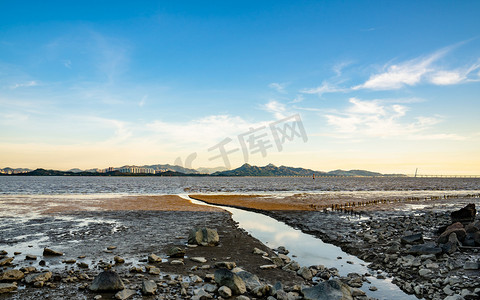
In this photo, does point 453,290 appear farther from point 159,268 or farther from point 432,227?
point 432,227

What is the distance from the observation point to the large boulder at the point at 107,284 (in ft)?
37.3

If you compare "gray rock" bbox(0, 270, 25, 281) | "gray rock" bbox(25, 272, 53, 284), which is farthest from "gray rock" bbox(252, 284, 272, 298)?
"gray rock" bbox(0, 270, 25, 281)

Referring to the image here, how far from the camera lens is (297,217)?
34.2 meters

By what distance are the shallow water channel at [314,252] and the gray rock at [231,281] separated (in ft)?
16.6

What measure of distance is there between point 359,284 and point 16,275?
46.5 feet

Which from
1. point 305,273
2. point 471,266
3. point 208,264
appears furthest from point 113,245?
point 471,266

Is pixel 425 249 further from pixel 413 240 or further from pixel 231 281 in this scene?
pixel 231 281

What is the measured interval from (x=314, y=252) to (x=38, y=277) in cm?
1460

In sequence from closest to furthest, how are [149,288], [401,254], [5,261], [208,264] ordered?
[149,288] → [5,261] → [208,264] → [401,254]

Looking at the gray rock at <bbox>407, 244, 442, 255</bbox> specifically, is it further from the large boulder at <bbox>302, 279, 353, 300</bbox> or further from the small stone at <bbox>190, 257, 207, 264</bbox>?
the small stone at <bbox>190, 257, 207, 264</bbox>

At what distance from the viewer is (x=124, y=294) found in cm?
1089

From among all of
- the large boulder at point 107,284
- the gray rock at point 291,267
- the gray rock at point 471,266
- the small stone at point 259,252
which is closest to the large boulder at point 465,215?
the gray rock at point 471,266

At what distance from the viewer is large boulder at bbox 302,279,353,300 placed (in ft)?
35.1

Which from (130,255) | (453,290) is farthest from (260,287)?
(130,255)
